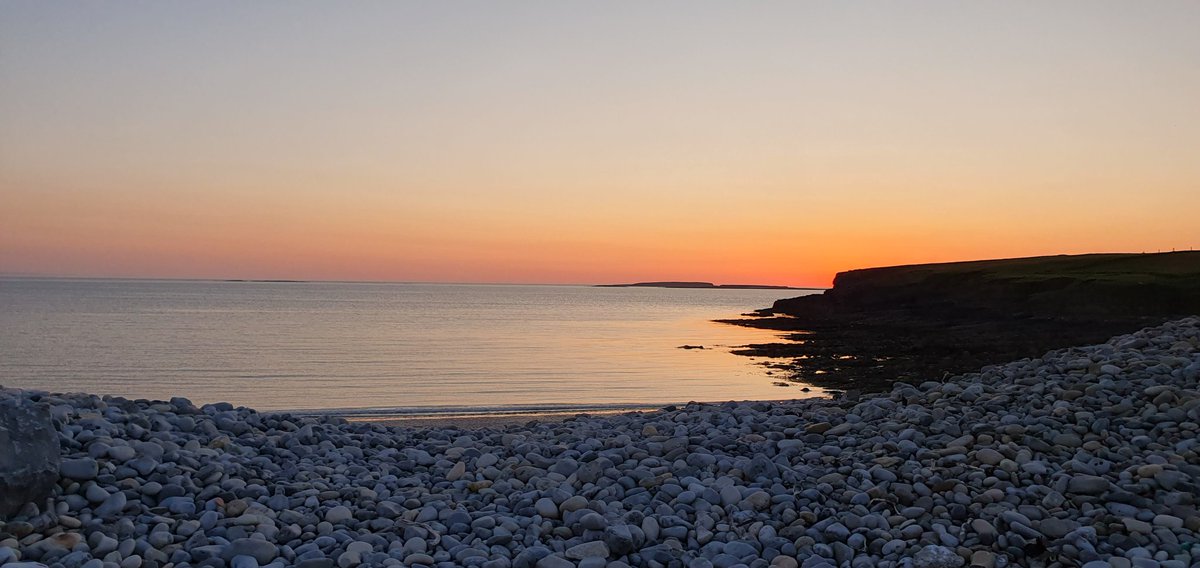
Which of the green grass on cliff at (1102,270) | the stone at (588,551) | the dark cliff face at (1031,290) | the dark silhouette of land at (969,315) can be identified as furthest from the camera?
the green grass on cliff at (1102,270)

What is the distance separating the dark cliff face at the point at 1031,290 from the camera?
35.8 metres

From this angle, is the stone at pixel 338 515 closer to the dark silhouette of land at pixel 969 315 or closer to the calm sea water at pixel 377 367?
the calm sea water at pixel 377 367

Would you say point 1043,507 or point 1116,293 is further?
point 1116,293

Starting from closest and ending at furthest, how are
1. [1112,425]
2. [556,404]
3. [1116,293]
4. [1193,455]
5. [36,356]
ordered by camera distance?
[1193,455] < [1112,425] < [556,404] < [36,356] < [1116,293]

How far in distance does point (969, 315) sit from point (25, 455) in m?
42.7

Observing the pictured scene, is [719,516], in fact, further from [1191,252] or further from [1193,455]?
[1191,252]

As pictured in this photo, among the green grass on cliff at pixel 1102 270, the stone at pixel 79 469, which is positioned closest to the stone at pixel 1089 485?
the stone at pixel 79 469

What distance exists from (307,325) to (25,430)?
3844 cm

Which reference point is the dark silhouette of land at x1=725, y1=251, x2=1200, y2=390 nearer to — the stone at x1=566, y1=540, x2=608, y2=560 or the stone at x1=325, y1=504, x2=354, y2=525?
the stone at x1=566, y1=540, x2=608, y2=560

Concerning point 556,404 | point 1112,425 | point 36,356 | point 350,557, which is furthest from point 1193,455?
point 36,356

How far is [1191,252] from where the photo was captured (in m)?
47.9

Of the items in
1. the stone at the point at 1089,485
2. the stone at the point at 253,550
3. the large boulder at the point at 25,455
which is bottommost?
the stone at the point at 253,550

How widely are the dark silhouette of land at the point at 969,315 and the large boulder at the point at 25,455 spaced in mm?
15717

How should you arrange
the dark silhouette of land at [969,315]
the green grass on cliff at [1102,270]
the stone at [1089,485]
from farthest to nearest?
the green grass on cliff at [1102,270], the dark silhouette of land at [969,315], the stone at [1089,485]
